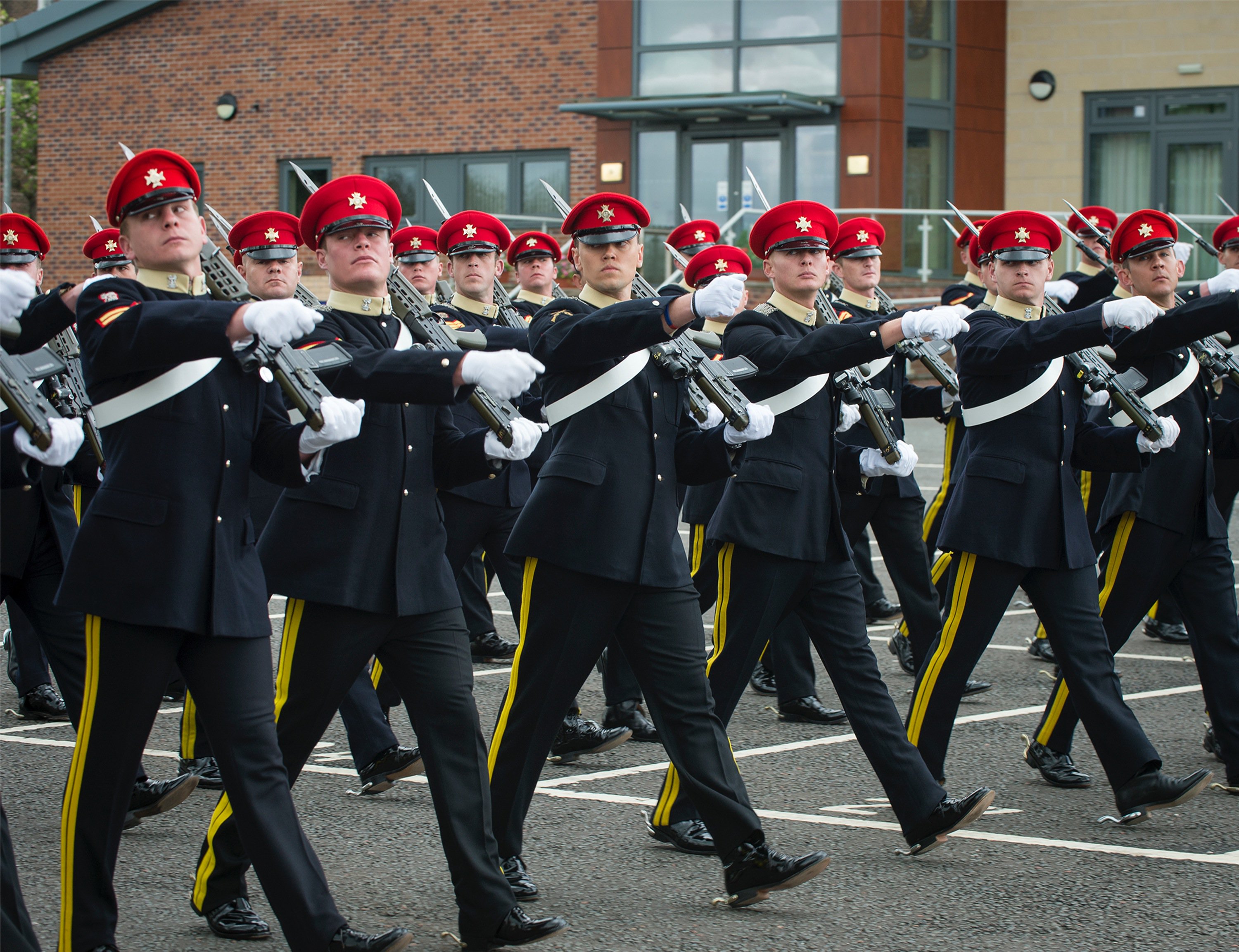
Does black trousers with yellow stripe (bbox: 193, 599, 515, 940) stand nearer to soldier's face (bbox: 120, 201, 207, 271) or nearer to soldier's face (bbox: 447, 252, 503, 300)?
soldier's face (bbox: 120, 201, 207, 271)

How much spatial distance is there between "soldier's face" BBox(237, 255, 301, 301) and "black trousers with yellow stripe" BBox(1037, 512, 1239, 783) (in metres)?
3.18

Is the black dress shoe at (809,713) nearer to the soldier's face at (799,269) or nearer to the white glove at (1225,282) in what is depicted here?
the soldier's face at (799,269)

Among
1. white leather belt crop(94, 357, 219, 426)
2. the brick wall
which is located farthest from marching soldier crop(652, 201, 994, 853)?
the brick wall

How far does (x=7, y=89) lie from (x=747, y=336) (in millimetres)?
25081

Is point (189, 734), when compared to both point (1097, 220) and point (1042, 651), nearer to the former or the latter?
point (1042, 651)

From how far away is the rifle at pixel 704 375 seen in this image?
16.0 ft

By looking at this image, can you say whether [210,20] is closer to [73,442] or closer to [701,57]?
[701,57]

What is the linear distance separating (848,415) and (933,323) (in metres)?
2.11

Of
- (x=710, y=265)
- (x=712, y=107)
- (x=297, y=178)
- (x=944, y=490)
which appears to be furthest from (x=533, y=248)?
(x=297, y=178)

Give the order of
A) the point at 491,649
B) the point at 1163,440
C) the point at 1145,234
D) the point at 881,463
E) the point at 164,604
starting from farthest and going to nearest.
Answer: the point at 491,649, the point at 881,463, the point at 1145,234, the point at 1163,440, the point at 164,604

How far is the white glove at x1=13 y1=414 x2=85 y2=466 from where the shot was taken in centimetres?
397

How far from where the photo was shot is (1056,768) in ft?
19.2

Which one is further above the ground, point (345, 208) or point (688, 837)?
point (345, 208)

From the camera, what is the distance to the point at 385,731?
5641mm
